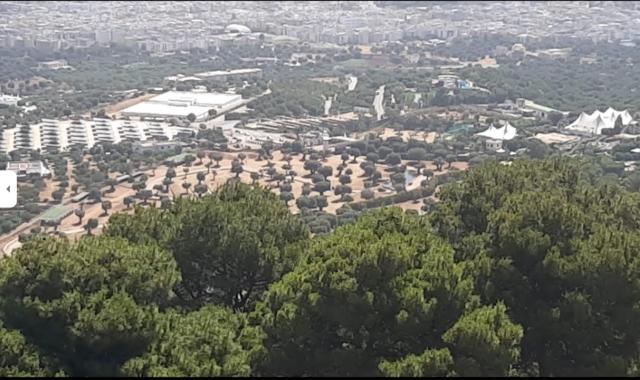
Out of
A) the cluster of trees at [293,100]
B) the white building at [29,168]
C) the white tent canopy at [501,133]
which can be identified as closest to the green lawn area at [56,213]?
the white building at [29,168]

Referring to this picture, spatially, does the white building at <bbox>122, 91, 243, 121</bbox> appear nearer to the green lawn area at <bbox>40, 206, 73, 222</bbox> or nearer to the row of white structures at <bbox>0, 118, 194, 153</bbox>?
the row of white structures at <bbox>0, 118, 194, 153</bbox>

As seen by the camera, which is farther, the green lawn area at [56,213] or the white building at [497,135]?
the white building at [497,135]

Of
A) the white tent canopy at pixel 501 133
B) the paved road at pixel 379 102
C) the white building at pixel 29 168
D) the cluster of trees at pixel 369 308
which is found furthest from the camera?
the paved road at pixel 379 102

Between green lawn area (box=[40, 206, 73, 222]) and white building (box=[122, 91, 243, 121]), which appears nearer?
green lawn area (box=[40, 206, 73, 222])

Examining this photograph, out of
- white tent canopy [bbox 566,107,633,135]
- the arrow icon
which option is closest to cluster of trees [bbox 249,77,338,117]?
white tent canopy [bbox 566,107,633,135]

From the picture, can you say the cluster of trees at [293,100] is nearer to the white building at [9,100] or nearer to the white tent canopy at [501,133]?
the white tent canopy at [501,133]

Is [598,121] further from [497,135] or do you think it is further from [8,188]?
[8,188]

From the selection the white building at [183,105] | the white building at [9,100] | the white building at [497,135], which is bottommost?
the white building at [183,105]
